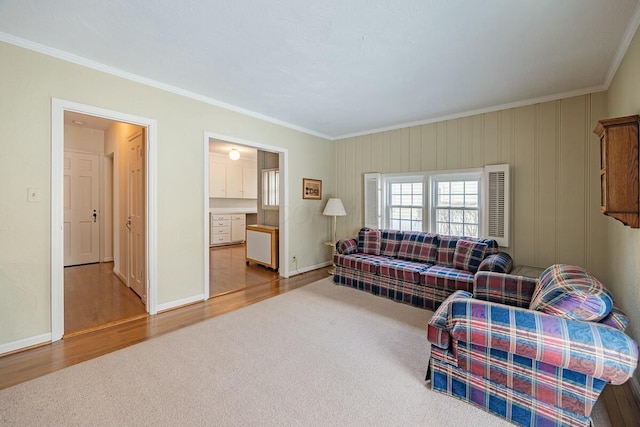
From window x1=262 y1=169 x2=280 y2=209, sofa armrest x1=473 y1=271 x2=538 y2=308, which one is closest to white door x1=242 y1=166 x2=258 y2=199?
window x1=262 y1=169 x2=280 y2=209

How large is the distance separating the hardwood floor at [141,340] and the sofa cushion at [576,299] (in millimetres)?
758

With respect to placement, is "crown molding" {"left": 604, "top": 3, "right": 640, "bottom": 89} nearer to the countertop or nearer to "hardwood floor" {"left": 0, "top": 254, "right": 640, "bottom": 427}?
"hardwood floor" {"left": 0, "top": 254, "right": 640, "bottom": 427}

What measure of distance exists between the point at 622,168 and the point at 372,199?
3.26 meters

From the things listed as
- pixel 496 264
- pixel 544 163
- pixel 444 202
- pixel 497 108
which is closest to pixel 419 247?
pixel 444 202

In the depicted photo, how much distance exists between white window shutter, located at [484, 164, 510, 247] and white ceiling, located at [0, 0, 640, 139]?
3.02 feet

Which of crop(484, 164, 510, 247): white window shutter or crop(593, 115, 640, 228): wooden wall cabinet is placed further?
crop(484, 164, 510, 247): white window shutter

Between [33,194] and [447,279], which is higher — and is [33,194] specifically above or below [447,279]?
above

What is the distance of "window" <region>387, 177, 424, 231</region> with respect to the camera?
14.7ft

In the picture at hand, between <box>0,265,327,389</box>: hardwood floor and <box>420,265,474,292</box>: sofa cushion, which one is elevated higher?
<box>420,265,474,292</box>: sofa cushion

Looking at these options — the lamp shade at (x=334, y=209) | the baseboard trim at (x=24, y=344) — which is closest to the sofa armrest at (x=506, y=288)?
the lamp shade at (x=334, y=209)

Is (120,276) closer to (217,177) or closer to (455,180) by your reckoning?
(217,177)

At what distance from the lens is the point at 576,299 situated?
1510mm

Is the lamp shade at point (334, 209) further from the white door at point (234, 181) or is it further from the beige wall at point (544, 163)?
the white door at point (234, 181)

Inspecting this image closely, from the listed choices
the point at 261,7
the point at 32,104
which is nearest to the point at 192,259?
the point at 32,104
